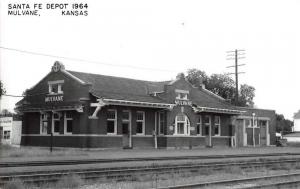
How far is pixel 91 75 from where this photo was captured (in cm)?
3503

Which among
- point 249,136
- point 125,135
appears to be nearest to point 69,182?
point 125,135

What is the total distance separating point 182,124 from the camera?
36.3 metres

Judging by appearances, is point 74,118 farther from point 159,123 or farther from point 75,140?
point 159,123

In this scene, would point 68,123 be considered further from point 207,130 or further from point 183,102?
point 207,130

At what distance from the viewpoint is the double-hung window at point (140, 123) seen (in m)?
33.5

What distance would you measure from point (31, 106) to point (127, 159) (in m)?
16.2

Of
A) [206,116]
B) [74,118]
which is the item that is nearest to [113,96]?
[74,118]

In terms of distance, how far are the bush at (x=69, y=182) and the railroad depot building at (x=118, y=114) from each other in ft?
54.1

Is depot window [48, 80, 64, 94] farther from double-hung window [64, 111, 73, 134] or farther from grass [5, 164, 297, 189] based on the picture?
grass [5, 164, 297, 189]

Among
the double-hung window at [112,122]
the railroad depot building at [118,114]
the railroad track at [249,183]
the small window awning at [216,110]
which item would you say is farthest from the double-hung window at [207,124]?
the railroad track at [249,183]

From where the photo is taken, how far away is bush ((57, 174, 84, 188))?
1230 centimetres

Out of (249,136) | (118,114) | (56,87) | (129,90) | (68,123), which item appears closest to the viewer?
(118,114)

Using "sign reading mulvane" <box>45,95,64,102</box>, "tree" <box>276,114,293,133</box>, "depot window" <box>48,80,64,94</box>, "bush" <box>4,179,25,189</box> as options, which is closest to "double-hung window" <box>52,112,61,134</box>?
"sign reading mulvane" <box>45,95,64,102</box>

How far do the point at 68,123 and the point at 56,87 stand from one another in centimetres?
346
